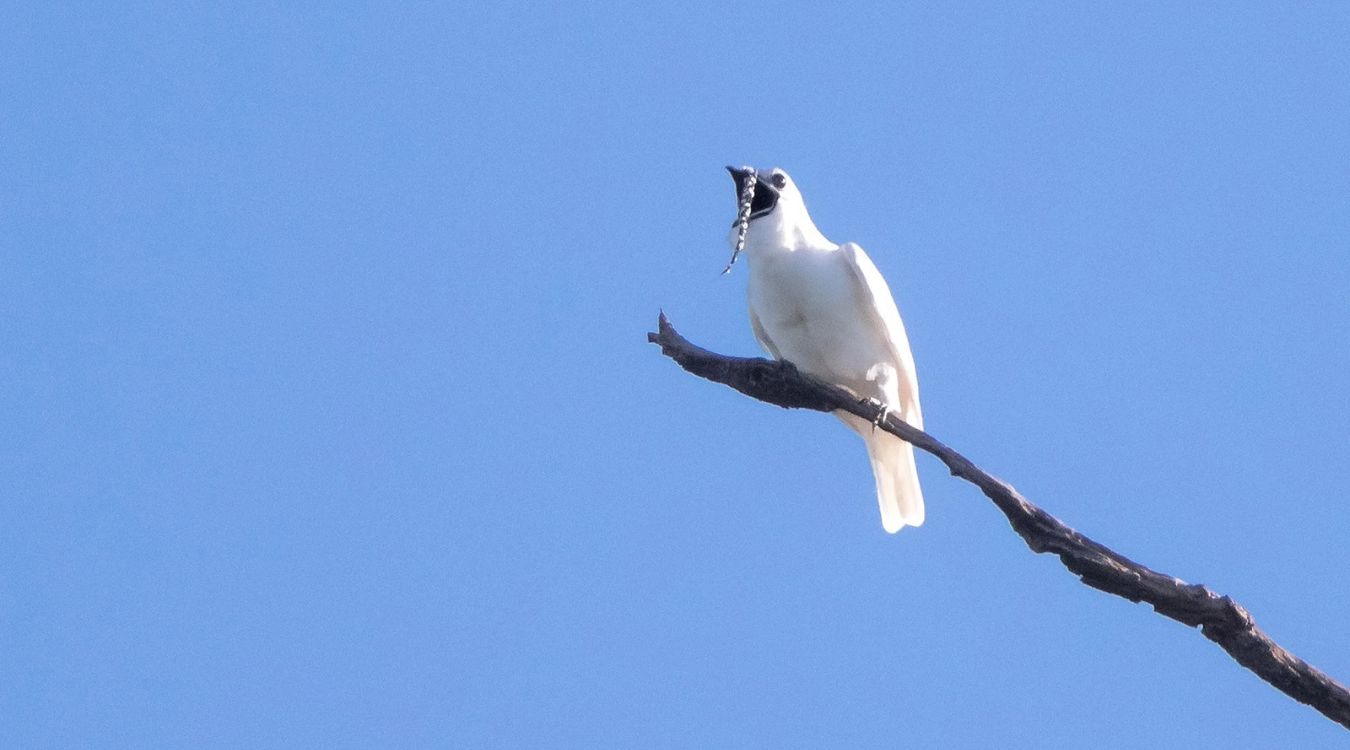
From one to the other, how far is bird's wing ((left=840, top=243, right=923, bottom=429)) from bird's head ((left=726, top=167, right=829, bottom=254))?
27 centimetres

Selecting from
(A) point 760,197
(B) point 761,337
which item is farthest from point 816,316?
(A) point 760,197

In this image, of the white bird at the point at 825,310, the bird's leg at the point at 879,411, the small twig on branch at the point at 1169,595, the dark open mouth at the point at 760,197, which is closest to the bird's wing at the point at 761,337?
the white bird at the point at 825,310

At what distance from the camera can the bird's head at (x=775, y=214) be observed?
756 cm

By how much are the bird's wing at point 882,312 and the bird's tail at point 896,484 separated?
25 cm

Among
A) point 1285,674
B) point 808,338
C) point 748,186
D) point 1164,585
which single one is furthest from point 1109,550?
point 748,186

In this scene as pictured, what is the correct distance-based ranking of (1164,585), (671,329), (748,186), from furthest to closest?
(748,186) < (671,329) < (1164,585)

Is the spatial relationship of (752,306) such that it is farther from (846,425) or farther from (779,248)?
(846,425)

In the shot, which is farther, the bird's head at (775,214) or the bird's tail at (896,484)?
the bird's tail at (896,484)

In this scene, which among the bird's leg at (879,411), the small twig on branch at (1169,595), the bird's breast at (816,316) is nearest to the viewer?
the small twig on branch at (1169,595)

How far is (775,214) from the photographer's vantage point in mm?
7660

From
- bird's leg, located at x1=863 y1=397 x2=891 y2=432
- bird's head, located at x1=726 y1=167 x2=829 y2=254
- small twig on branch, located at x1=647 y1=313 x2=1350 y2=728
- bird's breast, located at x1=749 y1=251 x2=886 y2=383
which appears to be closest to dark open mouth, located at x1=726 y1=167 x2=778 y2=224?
bird's head, located at x1=726 y1=167 x2=829 y2=254

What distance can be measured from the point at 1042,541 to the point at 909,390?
232 cm

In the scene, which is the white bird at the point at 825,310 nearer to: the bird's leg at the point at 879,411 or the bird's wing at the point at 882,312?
the bird's wing at the point at 882,312

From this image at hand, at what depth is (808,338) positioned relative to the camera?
734 centimetres
